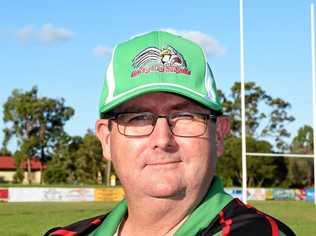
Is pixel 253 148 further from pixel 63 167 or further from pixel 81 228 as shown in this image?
pixel 81 228

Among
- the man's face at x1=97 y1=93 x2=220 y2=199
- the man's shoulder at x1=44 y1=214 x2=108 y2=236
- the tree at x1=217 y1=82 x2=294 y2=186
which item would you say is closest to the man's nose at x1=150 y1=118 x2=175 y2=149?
the man's face at x1=97 y1=93 x2=220 y2=199

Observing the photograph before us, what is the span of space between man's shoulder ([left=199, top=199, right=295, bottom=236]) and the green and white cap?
0.91ft

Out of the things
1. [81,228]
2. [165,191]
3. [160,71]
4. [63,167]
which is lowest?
[63,167]

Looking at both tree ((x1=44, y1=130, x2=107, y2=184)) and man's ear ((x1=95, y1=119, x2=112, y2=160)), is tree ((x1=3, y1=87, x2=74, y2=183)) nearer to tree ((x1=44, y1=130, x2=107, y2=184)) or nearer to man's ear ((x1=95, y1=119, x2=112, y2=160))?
tree ((x1=44, y1=130, x2=107, y2=184))

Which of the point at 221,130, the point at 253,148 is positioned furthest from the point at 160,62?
the point at 253,148

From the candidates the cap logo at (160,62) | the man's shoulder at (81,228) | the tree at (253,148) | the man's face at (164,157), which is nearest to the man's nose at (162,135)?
the man's face at (164,157)

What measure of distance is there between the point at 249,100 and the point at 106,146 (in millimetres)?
70498

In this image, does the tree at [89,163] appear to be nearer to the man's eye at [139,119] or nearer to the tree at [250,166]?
the tree at [250,166]

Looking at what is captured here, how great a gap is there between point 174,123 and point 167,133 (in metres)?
0.04

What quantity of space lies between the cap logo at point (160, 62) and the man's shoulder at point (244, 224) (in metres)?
0.36

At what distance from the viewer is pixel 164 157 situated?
5.75 ft

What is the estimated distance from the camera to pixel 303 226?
18.8 m

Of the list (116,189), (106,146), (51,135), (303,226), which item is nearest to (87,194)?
(116,189)

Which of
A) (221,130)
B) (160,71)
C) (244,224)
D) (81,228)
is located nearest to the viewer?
(244,224)
